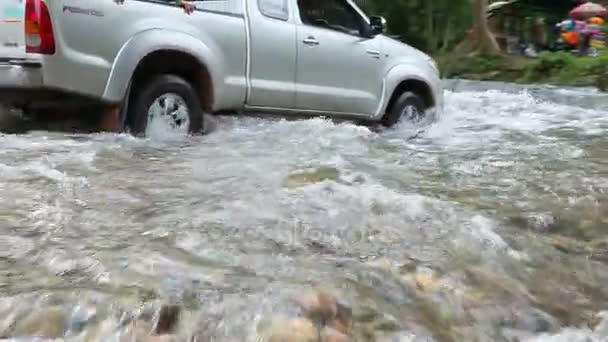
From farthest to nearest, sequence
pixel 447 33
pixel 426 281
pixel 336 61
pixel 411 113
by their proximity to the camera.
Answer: pixel 447 33
pixel 411 113
pixel 336 61
pixel 426 281

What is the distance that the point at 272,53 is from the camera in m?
7.01

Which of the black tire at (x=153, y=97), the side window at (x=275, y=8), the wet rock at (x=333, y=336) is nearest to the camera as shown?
the wet rock at (x=333, y=336)

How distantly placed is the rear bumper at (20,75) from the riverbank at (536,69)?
1296 centimetres

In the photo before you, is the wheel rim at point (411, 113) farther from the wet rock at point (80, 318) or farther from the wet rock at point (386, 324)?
the wet rock at point (80, 318)

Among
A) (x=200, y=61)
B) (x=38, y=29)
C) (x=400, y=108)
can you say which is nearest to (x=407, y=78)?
(x=400, y=108)

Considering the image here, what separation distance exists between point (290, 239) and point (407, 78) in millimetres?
5098

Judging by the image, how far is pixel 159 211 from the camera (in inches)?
161

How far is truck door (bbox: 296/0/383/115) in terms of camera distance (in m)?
7.40

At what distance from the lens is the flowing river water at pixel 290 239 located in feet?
9.02

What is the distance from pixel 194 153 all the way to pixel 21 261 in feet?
9.11

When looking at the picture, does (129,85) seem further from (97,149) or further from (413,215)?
(413,215)

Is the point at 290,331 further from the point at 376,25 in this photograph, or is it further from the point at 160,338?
the point at 376,25

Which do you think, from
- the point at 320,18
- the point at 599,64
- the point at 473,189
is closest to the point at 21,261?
the point at 473,189

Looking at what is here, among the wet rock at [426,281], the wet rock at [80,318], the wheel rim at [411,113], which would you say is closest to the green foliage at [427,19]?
the wheel rim at [411,113]
